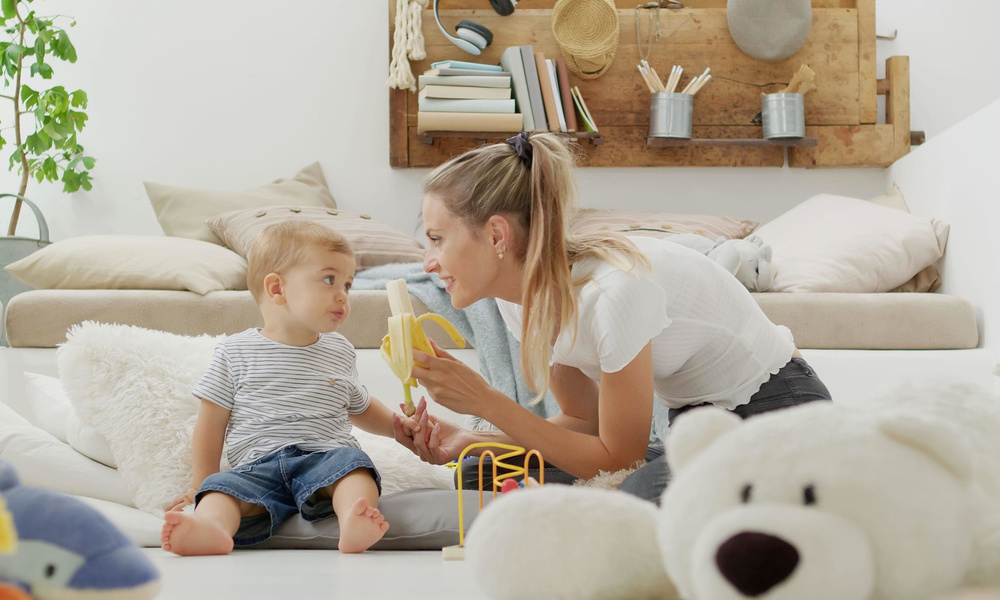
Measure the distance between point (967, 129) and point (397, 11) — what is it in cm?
186

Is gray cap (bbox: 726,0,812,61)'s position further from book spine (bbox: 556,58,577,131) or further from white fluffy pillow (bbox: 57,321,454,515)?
white fluffy pillow (bbox: 57,321,454,515)

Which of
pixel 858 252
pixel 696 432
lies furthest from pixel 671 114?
pixel 696 432

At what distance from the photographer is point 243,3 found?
10.6 feet

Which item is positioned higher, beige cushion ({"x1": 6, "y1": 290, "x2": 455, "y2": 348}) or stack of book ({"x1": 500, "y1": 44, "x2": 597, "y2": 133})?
stack of book ({"x1": 500, "y1": 44, "x2": 597, "y2": 133})

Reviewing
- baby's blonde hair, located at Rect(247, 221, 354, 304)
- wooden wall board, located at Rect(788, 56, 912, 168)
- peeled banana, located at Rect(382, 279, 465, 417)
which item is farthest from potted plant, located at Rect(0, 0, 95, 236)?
wooden wall board, located at Rect(788, 56, 912, 168)

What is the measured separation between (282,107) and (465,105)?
78cm

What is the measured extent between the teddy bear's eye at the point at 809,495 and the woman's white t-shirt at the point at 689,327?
0.84 meters

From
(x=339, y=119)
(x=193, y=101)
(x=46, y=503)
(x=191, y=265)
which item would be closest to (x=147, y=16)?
(x=193, y=101)

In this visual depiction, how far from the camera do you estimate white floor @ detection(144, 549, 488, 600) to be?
78 centimetres

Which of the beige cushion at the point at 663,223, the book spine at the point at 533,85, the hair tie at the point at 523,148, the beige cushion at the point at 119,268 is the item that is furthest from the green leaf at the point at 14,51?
the hair tie at the point at 523,148

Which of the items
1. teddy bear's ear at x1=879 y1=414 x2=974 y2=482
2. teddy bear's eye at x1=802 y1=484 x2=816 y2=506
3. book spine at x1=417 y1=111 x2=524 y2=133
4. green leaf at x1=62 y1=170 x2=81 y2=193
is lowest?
teddy bear's eye at x1=802 y1=484 x2=816 y2=506

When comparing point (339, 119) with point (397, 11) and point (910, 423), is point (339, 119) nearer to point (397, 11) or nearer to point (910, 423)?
point (397, 11)

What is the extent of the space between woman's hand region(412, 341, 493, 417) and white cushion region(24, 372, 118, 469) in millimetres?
602

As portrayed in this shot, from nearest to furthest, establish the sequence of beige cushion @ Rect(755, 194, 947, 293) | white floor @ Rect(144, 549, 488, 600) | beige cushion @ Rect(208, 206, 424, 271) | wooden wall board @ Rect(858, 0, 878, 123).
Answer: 1. white floor @ Rect(144, 549, 488, 600)
2. beige cushion @ Rect(755, 194, 947, 293)
3. beige cushion @ Rect(208, 206, 424, 271)
4. wooden wall board @ Rect(858, 0, 878, 123)
